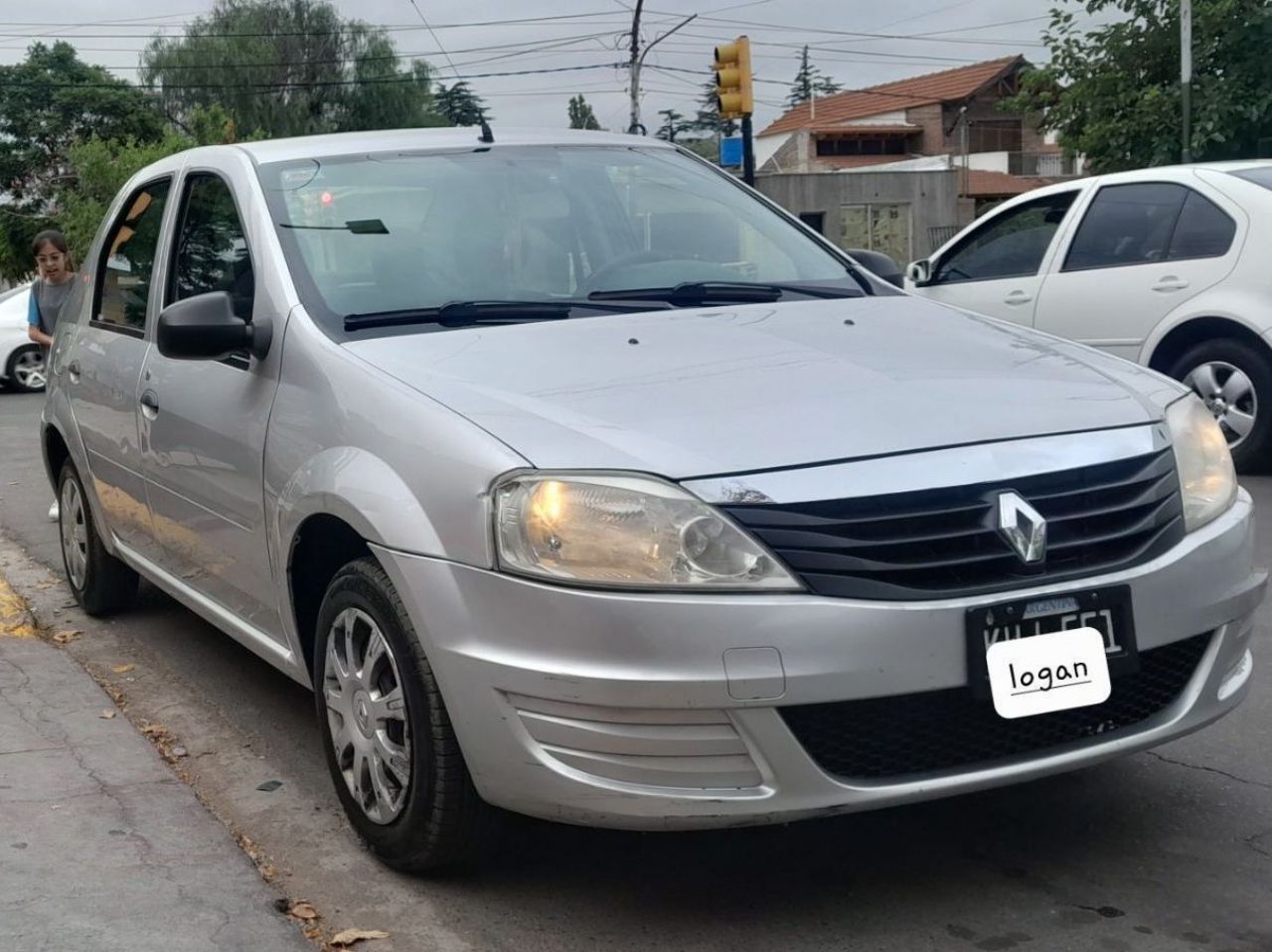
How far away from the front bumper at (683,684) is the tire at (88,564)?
10.9ft

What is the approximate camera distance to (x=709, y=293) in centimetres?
429

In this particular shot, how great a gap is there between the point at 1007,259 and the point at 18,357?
14.3 meters

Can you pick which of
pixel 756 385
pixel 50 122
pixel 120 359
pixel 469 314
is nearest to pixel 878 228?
pixel 50 122

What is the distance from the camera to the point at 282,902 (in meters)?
3.45

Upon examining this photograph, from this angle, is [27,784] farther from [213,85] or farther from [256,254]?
[213,85]

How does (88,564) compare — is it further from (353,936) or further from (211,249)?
(353,936)

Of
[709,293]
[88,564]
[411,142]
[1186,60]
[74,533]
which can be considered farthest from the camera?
[1186,60]

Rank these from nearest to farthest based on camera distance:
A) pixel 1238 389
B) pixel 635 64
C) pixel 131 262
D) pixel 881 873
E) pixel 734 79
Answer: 1. pixel 881 873
2. pixel 131 262
3. pixel 1238 389
4. pixel 734 79
5. pixel 635 64

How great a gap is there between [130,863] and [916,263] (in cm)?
626

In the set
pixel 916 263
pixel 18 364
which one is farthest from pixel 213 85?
pixel 916 263

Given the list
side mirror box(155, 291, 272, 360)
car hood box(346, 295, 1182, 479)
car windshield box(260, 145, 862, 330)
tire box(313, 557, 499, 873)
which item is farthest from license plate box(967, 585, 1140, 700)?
side mirror box(155, 291, 272, 360)

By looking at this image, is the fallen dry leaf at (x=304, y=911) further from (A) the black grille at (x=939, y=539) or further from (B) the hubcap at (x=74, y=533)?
(B) the hubcap at (x=74, y=533)

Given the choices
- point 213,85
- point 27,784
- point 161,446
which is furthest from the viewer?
point 213,85

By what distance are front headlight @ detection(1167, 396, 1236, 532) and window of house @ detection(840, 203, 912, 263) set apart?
4301cm
